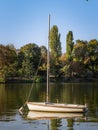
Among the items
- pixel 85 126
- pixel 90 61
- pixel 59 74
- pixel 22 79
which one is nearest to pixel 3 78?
pixel 22 79

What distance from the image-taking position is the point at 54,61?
129 m

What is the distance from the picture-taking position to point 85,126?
33750 mm

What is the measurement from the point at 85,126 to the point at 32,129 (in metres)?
4.48

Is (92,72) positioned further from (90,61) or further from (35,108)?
(35,108)

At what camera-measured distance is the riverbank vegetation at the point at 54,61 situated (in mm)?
119000

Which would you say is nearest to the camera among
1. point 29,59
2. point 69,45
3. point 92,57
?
point 29,59

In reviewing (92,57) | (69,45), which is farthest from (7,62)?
(92,57)

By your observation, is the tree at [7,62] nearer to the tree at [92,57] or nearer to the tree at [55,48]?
the tree at [55,48]

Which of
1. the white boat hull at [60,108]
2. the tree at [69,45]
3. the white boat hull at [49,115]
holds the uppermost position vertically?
the tree at [69,45]

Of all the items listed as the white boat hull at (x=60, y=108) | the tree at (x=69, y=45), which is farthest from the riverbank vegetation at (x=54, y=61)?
the white boat hull at (x=60, y=108)

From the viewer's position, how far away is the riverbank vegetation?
119000mm

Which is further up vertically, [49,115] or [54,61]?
[54,61]

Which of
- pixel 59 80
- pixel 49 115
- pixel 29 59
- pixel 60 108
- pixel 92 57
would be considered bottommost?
pixel 49 115

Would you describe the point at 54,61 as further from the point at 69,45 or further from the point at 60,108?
the point at 60,108
